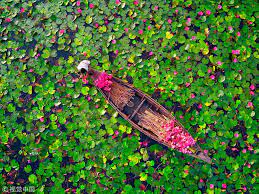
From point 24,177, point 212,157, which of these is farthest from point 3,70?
point 212,157

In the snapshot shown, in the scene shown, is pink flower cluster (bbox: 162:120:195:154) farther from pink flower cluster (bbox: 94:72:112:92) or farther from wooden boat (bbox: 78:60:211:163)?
pink flower cluster (bbox: 94:72:112:92)

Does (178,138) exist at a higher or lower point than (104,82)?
lower

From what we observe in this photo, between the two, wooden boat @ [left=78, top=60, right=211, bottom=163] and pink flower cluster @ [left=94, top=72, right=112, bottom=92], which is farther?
pink flower cluster @ [left=94, top=72, right=112, bottom=92]

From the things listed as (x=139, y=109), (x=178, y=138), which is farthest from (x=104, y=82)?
(x=178, y=138)

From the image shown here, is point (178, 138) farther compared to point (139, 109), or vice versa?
point (139, 109)

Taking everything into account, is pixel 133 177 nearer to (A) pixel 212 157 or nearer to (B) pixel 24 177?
(A) pixel 212 157

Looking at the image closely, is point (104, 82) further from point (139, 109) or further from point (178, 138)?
point (178, 138)

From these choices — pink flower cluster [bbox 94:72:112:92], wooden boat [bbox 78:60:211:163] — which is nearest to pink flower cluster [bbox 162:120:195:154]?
wooden boat [bbox 78:60:211:163]

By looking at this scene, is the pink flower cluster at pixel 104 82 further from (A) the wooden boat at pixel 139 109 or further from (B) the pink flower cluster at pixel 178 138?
(B) the pink flower cluster at pixel 178 138
